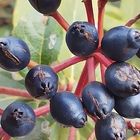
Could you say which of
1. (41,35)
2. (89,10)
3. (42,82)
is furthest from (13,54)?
(41,35)

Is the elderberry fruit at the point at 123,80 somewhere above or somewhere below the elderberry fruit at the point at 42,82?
above

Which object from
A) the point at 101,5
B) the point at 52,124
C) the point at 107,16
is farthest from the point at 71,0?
the point at 101,5

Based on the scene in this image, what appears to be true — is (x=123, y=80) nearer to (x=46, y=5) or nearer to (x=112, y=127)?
(x=112, y=127)

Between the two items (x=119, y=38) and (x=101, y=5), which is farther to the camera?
(x=101, y=5)

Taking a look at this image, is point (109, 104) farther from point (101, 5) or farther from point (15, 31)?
point (15, 31)

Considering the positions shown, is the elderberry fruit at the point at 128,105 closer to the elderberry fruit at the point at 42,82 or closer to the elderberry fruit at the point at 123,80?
the elderberry fruit at the point at 123,80

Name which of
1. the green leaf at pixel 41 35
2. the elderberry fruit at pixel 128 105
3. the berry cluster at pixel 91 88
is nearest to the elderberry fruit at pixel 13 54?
the berry cluster at pixel 91 88
